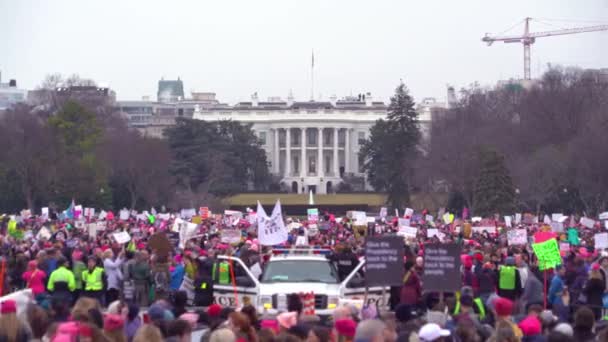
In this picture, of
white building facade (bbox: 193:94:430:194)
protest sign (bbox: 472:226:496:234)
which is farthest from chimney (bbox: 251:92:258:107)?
protest sign (bbox: 472:226:496:234)

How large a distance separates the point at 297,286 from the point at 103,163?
68155 millimetres

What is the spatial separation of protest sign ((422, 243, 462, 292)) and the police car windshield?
373 centimetres

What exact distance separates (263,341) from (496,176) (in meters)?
62.6

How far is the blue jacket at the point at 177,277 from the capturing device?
2512 centimetres

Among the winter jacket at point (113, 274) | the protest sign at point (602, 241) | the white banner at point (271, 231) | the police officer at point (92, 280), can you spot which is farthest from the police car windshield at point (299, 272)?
the protest sign at point (602, 241)

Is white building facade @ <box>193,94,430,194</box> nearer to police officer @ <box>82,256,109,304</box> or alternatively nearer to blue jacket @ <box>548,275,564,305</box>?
police officer @ <box>82,256,109,304</box>

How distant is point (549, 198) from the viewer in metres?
78.6

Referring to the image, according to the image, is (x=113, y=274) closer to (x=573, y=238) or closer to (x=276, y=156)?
(x=573, y=238)

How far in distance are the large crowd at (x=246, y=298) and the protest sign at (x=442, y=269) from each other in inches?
5.3

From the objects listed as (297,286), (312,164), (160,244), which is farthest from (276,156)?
(297,286)

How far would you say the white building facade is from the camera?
171500 millimetres

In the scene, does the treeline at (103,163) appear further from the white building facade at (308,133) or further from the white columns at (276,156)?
the white columns at (276,156)

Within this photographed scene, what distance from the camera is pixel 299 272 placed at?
21.9 m

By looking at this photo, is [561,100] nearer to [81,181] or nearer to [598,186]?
[598,186]
